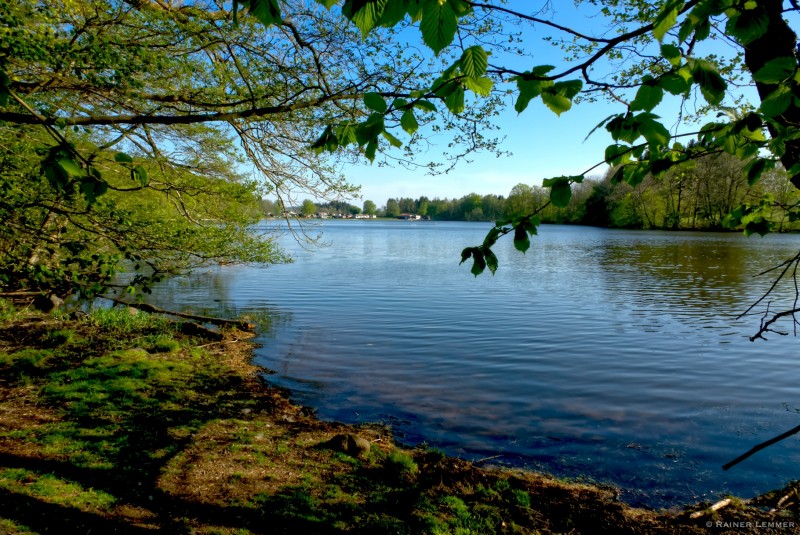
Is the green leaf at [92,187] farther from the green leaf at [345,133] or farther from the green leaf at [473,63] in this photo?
the green leaf at [473,63]

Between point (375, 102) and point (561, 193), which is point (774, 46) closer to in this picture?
point (561, 193)

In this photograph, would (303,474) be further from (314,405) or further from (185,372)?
(185,372)

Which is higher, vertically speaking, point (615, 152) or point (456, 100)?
point (456, 100)

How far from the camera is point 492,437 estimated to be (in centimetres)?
865

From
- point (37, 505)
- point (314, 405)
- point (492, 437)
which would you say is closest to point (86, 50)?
point (37, 505)

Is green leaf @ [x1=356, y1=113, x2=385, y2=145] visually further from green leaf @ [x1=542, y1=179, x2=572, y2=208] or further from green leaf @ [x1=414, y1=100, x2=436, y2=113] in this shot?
green leaf @ [x1=542, y1=179, x2=572, y2=208]

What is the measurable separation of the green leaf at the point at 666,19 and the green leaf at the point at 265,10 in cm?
193

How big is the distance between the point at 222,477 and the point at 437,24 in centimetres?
604

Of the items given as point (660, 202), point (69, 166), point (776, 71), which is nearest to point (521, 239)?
point (776, 71)

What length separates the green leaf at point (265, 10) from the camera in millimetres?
2281

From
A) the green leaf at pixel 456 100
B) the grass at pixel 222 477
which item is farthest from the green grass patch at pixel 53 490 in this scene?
the green leaf at pixel 456 100

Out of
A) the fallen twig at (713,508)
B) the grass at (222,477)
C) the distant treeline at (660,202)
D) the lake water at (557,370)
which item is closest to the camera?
the grass at (222,477)

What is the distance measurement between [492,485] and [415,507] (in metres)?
1.44

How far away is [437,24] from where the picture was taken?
2.07m
